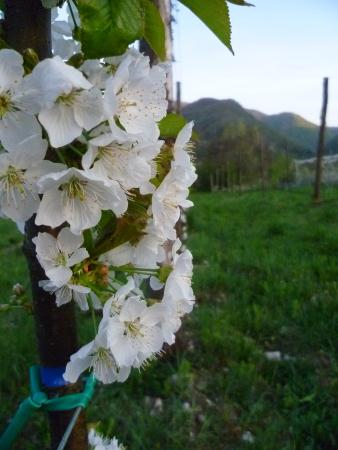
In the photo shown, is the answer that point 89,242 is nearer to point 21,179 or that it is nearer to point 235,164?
point 21,179

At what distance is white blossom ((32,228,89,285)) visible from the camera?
558mm

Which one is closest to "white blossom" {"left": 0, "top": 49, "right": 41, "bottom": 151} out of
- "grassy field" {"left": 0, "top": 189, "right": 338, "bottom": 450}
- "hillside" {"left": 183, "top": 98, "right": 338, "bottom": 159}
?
"grassy field" {"left": 0, "top": 189, "right": 338, "bottom": 450}

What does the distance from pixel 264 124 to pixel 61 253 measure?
66.5 metres

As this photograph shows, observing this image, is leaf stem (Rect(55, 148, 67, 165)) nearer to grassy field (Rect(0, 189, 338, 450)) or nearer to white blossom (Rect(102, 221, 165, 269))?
white blossom (Rect(102, 221, 165, 269))

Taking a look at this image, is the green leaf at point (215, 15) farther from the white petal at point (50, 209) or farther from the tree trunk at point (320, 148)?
the tree trunk at point (320, 148)

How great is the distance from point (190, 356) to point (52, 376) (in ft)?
6.75

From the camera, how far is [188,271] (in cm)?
68

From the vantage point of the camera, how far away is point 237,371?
95.0 inches

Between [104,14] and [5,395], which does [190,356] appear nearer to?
[5,395]

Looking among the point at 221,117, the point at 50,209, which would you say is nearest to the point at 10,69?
the point at 50,209

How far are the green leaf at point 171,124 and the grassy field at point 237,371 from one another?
3.95 feet

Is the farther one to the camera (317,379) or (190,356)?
(190,356)

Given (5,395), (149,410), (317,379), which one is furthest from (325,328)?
(5,395)

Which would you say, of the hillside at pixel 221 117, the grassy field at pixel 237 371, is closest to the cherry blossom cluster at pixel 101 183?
the grassy field at pixel 237 371
